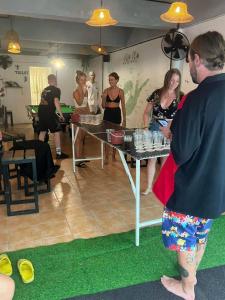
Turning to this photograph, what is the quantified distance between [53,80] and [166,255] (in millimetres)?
3558

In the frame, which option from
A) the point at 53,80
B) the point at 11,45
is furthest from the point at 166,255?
the point at 11,45

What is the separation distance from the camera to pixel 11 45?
4.82 meters

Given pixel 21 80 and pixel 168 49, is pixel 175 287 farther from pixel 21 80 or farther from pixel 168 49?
pixel 21 80

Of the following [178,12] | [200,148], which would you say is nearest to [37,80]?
[178,12]

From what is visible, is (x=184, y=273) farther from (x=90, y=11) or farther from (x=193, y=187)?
(x=90, y=11)

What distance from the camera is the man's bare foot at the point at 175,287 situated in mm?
1661

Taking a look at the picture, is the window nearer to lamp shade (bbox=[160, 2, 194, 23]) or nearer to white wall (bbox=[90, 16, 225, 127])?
white wall (bbox=[90, 16, 225, 127])

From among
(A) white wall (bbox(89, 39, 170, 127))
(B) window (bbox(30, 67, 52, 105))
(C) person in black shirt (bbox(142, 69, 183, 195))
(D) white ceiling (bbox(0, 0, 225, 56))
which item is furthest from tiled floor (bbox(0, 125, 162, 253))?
(B) window (bbox(30, 67, 52, 105))

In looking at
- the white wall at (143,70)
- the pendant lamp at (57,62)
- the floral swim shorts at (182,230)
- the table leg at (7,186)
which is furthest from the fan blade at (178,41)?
the pendant lamp at (57,62)

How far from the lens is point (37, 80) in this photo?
9977mm

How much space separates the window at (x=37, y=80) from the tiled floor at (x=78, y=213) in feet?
22.7

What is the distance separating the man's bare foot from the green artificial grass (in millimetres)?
82

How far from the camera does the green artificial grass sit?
1.75 m

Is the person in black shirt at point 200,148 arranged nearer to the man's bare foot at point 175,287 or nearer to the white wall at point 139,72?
the man's bare foot at point 175,287
